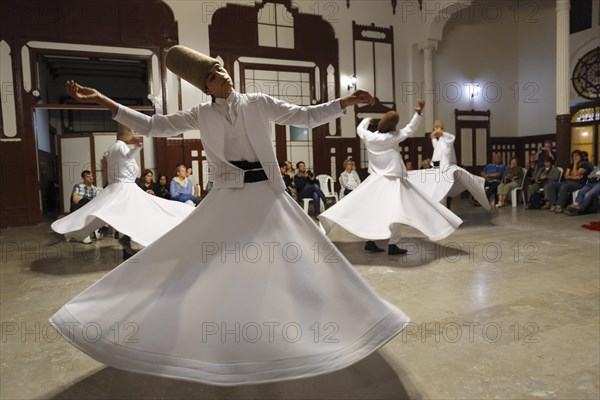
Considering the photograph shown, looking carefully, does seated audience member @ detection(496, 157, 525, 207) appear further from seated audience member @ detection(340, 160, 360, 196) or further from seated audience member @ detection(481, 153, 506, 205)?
seated audience member @ detection(340, 160, 360, 196)

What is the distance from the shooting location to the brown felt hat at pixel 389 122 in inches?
174

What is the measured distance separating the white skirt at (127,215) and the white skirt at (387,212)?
154cm

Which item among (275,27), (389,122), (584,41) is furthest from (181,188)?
(584,41)

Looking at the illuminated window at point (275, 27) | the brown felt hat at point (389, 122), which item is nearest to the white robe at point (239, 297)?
the brown felt hat at point (389, 122)

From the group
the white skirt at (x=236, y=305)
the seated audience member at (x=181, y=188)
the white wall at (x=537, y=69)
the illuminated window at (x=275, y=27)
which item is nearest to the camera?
the white skirt at (x=236, y=305)

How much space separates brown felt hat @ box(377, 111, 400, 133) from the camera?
4414 mm

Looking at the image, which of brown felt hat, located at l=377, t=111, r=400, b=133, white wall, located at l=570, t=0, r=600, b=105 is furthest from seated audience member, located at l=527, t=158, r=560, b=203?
brown felt hat, located at l=377, t=111, r=400, b=133

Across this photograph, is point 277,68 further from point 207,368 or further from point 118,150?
point 207,368

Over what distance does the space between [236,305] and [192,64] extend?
101 cm

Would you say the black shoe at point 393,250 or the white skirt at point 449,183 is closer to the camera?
the black shoe at point 393,250

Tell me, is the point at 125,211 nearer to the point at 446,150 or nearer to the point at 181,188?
the point at 181,188

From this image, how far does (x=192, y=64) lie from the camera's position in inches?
75.0

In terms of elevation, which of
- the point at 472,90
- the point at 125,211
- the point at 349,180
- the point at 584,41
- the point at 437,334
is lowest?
the point at 437,334

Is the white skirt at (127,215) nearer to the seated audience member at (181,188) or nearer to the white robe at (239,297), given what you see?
the seated audience member at (181,188)
